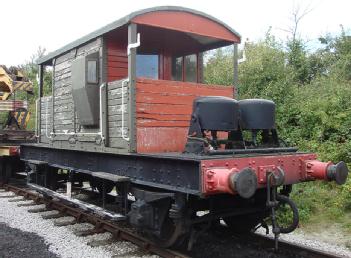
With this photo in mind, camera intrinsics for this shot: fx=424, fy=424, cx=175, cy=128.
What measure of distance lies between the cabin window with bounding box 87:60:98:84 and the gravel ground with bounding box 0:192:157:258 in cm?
248

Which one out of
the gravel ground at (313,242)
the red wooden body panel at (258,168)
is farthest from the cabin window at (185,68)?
the gravel ground at (313,242)

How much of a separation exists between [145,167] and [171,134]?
0.78m

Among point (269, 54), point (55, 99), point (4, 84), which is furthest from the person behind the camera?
point (269, 54)

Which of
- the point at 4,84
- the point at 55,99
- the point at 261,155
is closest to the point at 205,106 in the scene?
the point at 261,155

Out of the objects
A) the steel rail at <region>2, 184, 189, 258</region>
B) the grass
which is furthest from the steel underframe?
the grass

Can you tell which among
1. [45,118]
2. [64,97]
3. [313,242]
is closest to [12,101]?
[45,118]

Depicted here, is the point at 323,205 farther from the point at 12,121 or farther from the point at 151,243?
the point at 12,121

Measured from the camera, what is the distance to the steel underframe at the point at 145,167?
15.6 ft

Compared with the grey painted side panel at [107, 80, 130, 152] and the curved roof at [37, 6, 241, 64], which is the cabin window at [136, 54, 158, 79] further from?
the curved roof at [37, 6, 241, 64]

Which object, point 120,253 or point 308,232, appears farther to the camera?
point 308,232

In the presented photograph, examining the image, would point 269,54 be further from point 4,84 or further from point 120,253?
point 120,253

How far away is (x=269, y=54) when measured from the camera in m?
16.2

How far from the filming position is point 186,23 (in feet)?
20.5

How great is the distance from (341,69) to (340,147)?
9.53m
